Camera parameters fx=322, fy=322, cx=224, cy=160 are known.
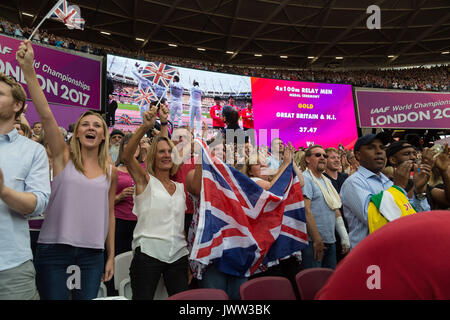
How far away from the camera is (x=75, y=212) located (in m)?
1.86

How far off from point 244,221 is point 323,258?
112cm

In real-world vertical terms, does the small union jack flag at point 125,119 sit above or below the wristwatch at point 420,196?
above

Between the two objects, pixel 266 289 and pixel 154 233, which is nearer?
pixel 266 289

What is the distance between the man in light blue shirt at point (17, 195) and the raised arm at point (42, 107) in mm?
126

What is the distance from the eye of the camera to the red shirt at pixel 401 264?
0.51 metres

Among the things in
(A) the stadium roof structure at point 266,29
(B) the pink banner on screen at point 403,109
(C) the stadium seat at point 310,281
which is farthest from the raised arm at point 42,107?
(A) the stadium roof structure at point 266,29

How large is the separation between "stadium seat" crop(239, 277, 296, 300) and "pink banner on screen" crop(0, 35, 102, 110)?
24.7 feet

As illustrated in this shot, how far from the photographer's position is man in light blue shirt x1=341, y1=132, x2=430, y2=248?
2.30m

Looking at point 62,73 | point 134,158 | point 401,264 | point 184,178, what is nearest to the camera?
point 401,264

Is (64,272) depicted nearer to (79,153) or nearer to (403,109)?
(79,153)

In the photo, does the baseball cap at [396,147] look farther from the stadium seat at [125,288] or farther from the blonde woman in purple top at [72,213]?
the stadium seat at [125,288]

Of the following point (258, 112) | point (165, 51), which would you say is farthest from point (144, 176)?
point (165, 51)

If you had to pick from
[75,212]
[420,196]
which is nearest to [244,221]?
[75,212]
